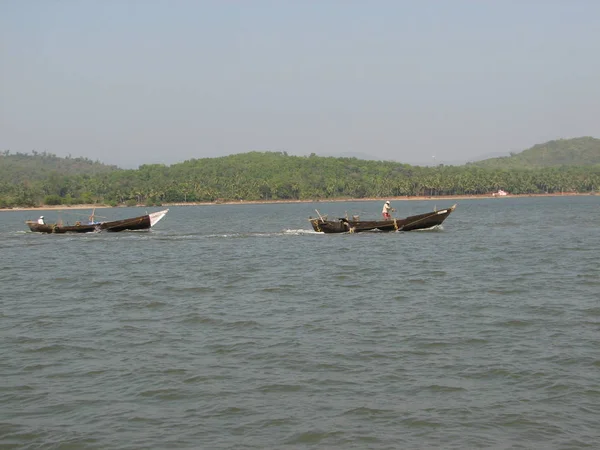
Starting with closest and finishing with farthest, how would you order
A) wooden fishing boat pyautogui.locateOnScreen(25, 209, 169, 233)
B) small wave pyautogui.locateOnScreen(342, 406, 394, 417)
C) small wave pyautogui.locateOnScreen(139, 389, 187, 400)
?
1. small wave pyautogui.locateOnScreen(342, 406, 394, 417)
2. small wave pyautogui.locateOnScreen(139, 389, 187, 400)
3. wooden fishing boat pyautogui.locateOnScreen(25, 209, 169, 233)

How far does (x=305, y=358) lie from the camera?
1308 centimetres

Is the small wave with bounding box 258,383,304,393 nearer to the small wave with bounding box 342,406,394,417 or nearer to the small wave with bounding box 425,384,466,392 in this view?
the small wave with bounding box 342,406,394,417

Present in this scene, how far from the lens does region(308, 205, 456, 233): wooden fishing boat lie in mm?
44406

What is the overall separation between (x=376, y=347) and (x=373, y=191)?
176 m

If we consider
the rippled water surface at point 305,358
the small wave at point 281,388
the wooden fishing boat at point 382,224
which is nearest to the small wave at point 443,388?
the rippled water surface at point 305,358

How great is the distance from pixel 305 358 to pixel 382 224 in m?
31.8

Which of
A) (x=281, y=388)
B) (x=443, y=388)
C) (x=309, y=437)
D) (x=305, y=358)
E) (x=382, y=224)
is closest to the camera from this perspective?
(x=309, y=437)

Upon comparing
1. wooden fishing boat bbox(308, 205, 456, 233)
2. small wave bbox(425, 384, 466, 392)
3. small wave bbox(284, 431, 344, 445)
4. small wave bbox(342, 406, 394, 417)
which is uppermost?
wooden fishing boat bbox(308, 205, 456, 233)

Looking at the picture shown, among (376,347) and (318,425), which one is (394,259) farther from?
(318,425)

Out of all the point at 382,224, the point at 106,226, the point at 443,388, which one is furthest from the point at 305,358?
the point at 106,226

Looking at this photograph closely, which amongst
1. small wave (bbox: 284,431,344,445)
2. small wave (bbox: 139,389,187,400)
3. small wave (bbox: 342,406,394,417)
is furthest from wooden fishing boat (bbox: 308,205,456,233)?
small wave (bbox: 284,431,344,445)

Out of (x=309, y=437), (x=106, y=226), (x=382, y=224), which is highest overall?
(x=106, y=226)

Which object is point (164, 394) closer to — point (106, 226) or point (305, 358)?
point (305, 358)

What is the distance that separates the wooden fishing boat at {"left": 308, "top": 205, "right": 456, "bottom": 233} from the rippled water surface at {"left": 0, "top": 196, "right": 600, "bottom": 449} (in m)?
17.4
